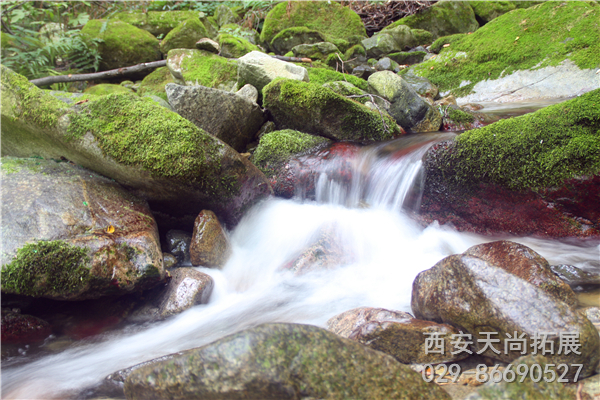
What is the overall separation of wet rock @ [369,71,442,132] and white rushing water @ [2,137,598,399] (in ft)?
4.33

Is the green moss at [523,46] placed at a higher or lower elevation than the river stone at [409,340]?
higher

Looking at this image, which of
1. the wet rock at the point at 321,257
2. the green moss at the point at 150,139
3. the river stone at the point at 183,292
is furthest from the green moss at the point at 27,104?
the wet rock at the point at 321,257

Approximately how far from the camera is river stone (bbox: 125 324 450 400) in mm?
1435

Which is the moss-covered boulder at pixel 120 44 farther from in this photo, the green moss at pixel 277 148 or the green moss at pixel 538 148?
the green moss at pixel 538 148

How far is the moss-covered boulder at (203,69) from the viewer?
279 inches

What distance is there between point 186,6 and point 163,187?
39.4 feet

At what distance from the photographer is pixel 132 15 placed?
10.6 metres

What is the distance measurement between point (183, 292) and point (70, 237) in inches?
42.8

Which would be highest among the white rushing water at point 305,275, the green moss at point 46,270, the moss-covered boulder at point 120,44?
the moss-covered boulder at point 120,44

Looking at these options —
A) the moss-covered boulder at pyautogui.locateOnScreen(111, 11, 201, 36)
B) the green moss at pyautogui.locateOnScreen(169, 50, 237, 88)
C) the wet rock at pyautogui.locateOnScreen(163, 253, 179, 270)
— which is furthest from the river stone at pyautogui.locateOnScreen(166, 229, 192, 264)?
the moss-covered boulder at pyautogui.locateOnScreen(111, 11, 201, 36)

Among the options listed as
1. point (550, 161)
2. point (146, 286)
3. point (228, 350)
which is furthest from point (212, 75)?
point (228, 350)

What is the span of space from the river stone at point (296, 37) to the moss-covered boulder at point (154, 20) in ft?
9.51

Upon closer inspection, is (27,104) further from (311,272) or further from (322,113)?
(322,113)

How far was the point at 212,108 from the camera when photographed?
5.11m
